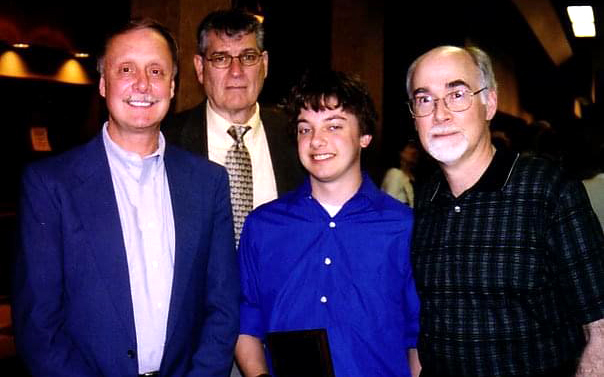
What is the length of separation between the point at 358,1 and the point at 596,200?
3.88 metres

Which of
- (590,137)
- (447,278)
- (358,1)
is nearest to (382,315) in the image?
(447,278)

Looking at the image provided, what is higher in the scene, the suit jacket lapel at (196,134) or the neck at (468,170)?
the suit jacket lapel at (196,134)

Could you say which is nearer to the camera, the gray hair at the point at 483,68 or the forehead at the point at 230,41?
the gray hair at the point at 483,68

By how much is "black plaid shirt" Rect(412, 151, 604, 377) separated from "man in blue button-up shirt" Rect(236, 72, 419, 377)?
0.18m

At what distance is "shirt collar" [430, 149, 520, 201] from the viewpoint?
6.52 ft

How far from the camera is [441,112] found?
2086mm

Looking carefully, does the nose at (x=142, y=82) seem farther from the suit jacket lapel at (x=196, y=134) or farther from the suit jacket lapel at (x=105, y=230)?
the suit jacket lapel at (x=196, y=134)

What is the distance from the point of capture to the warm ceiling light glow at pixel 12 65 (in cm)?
735

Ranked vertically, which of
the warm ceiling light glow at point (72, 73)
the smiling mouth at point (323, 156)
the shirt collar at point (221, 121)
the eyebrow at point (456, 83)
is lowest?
the smiling mouth at point (323, 156)

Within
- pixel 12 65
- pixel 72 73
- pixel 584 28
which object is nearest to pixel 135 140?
pixel 12 65

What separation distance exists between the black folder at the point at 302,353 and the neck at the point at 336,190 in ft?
1.60

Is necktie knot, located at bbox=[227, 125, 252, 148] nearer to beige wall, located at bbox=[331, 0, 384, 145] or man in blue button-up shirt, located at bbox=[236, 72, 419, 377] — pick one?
man in blue button-up shirt, located at bbox=[236, 72, 419, 377]

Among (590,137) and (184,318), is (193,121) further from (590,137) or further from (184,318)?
(590,137)

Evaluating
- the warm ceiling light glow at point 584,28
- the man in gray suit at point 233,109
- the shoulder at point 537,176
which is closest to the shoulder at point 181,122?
the man in gray suit at point 233,109
